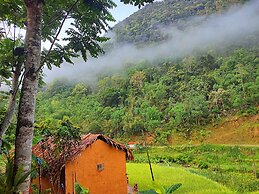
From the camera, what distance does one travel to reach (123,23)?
108 meters

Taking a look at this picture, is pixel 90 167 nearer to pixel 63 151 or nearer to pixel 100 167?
pixel 100 167

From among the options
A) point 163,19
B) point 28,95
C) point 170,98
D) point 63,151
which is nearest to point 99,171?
point 63,151

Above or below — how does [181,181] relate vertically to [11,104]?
below

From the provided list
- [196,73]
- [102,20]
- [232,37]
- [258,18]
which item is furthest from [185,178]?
[258,18]

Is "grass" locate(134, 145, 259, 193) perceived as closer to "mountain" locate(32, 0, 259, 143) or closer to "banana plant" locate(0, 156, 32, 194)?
"mountain" locate(32, 0, 259, 143)

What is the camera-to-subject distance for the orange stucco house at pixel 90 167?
895 centimetres

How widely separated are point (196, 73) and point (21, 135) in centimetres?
4835

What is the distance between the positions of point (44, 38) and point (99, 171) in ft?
20.7

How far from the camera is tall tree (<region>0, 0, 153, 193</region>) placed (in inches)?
126

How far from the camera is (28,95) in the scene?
331 cm

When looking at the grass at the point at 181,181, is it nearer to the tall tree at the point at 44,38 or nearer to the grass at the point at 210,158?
the grass at the point at 210,158

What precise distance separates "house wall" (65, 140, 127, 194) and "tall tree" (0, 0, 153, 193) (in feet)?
17.9

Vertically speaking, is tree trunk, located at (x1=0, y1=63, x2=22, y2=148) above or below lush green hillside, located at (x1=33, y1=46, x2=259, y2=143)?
below

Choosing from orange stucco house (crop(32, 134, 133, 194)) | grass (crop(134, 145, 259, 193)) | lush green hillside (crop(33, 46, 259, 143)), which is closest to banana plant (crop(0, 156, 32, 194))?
orange stucco house (crop(32, 134, 133, 194))
